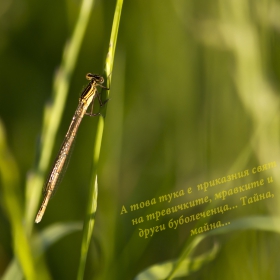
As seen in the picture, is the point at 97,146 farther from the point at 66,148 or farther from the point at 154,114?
the point at 154,114

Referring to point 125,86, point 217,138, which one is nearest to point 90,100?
point 125,86

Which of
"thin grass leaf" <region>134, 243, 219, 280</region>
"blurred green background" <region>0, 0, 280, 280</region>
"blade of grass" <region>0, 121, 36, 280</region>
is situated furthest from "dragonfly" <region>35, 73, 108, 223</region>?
"thin grass leaf" <region>134, 243, 219, 280</region>

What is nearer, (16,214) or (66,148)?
(16,214)

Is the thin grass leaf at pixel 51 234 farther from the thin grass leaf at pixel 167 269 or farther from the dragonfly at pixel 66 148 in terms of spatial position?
the thin grass leaf at pixel 167 269

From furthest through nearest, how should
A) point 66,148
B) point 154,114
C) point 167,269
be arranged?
point 154,114, point 66,148, point 167,269

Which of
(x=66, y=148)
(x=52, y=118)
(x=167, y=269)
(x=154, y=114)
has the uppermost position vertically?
(x=154, y=114)

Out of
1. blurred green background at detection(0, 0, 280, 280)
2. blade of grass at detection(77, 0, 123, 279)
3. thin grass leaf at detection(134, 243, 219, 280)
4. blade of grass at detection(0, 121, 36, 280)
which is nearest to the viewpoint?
blade of grass at detection(77, 0, 123, 279)

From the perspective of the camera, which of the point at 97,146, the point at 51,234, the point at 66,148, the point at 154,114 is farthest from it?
the point at 154,114

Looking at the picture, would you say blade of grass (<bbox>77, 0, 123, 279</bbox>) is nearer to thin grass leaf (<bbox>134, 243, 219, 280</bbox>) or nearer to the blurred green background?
thin grass leaf (<bbox>134, 243, 219, 280</bbox>)

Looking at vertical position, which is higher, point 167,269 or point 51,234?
point 51,234

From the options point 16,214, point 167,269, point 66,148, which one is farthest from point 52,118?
point 167,269
